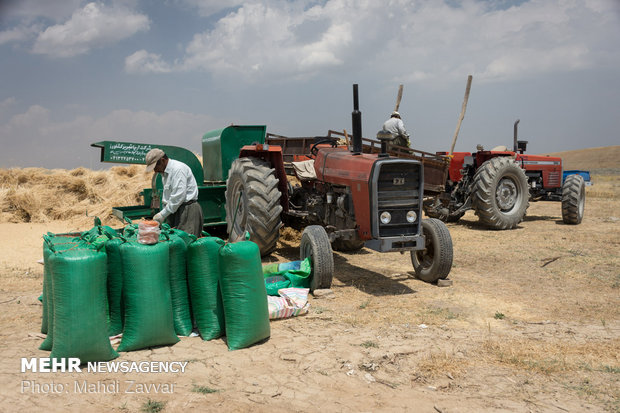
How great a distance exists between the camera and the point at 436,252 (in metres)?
5.70

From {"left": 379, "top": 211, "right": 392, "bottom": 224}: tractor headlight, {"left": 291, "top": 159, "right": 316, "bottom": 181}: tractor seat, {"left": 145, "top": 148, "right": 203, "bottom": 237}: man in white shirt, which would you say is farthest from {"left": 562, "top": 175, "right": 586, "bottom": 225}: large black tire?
{"left": 145, "top": 148, "right": 203, "bottom": 237}: man in white shirt

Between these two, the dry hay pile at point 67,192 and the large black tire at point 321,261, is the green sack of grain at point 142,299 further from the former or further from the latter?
the dry hay pile at point 67,192

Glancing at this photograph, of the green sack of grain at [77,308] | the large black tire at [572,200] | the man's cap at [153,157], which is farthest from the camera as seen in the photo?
the large black tire at [572,200]

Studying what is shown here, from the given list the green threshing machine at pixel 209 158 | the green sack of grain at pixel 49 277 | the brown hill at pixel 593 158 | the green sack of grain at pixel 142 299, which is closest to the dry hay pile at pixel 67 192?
the green threshing machine at pixel 209 158

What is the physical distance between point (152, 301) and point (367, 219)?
2.60m

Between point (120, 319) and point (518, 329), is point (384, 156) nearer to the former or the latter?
point (518, 329)

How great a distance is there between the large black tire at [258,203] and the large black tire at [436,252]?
1.91m

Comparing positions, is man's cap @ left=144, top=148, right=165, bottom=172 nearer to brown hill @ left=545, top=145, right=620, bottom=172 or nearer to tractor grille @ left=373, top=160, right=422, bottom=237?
tractor grille @ left=373, top=160, right=422, bottom=237

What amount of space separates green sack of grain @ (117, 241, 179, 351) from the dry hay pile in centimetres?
800

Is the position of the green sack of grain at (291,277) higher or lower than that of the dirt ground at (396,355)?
higher

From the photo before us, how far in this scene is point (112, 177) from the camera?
42.8 ft

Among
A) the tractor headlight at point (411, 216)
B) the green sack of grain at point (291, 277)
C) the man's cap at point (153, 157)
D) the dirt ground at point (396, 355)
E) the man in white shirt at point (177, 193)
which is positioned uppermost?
the man's cap at point (153, 157)

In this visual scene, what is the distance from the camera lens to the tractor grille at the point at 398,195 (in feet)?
17.9

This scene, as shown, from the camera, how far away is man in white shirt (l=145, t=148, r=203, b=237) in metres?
5.29
